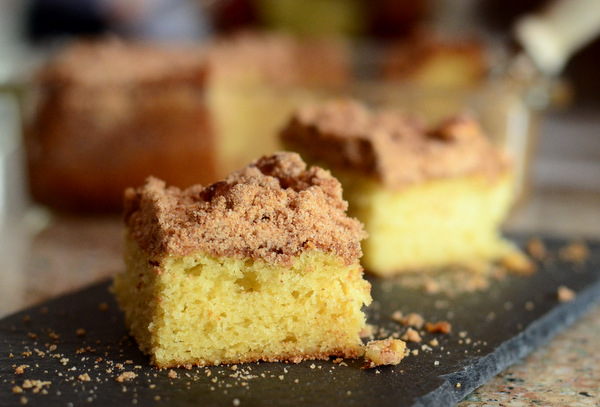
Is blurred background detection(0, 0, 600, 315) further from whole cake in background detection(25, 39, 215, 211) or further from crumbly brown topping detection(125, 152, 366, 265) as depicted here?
crumbly brown topping detection(125, 152, 366, 265)

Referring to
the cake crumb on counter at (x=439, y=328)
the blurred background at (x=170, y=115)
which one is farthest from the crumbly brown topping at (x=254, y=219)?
the blurred background at (x=170, y=115)

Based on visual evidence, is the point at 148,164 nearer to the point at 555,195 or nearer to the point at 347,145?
the point at 347,145

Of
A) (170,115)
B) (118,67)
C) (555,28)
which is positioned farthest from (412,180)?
(118,67)

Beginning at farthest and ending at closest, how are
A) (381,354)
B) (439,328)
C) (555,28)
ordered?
1. (555,28)
2. (439,328)
3. (381,354)

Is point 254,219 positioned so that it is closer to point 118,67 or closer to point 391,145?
point 391,145

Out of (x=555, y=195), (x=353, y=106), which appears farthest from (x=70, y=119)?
(x=555, y=195)
